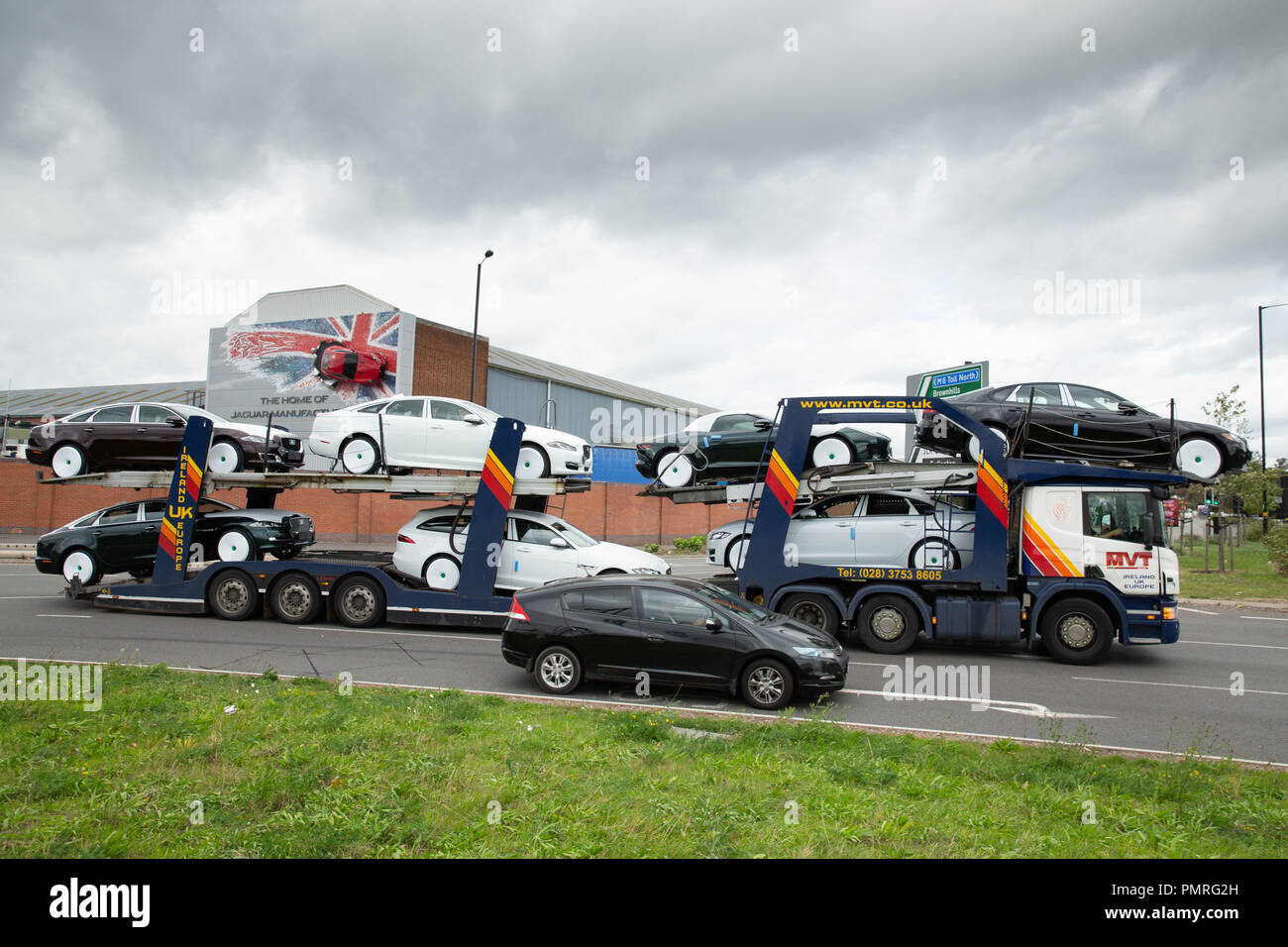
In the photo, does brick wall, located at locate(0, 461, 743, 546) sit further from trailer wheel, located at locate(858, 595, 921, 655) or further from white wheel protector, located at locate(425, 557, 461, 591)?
trailer wheel, located at locate(858, 595, 921, 655)

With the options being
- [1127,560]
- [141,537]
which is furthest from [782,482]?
[141,537]

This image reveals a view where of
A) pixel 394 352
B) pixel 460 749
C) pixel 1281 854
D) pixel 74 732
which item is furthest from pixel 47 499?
pixel 1281 854

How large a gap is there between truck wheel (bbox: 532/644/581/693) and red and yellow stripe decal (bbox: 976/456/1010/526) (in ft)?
20.0

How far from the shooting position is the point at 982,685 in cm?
947

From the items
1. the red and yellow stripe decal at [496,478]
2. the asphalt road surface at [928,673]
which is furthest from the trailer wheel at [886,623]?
the red and yellow stripe decal at [496,478]

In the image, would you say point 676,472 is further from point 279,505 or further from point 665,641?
point 279,505

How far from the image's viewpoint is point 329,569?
1281cm

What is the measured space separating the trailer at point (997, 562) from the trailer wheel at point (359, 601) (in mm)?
5913

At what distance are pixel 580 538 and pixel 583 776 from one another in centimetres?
747

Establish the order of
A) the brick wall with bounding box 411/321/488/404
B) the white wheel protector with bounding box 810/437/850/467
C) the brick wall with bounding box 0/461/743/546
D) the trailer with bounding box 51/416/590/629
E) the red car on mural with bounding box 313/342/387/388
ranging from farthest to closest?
the brick wall with bounding box 411/321/488/404
the red car on mural with bounding box 313/342/387/388
the brick wall with bounding box 0/461/743/546
the trailer with bounding box 51/416/590/629
the white wheel protector with bounding box 810/437/850/467

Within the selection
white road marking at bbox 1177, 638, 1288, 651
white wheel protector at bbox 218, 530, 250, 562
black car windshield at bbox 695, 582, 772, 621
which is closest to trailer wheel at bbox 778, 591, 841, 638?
black car windshield at bbox 695, 582, 772, 621

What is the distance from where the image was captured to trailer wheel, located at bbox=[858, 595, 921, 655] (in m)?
11.2

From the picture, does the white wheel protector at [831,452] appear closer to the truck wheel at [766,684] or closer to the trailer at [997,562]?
the trailer at [997,562]

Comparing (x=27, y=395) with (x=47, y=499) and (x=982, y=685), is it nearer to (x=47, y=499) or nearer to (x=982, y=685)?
(x=47, y=499)
